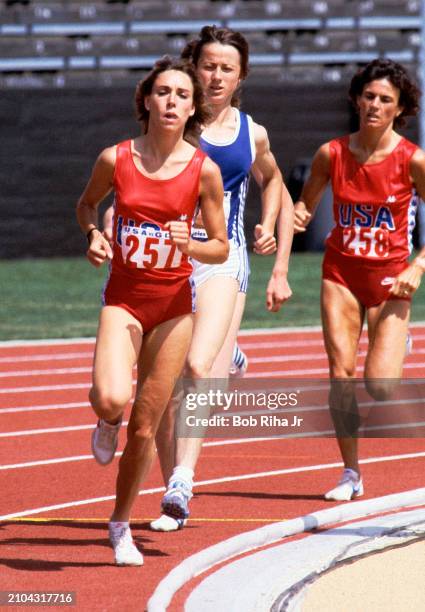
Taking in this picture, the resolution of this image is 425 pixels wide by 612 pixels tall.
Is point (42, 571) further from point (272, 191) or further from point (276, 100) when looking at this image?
point (276, 100)

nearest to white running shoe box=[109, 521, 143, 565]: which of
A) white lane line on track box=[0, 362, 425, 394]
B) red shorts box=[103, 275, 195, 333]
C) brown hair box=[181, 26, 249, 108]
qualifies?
red shorts box=[103, 275, 195, 333]

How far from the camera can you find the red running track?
5.38 metres

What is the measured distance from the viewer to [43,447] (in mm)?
8742

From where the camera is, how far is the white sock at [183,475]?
6.14 m

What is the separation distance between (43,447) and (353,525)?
3.02 metres

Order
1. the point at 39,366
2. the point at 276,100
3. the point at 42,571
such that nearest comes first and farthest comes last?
1. the point at 42,571
2. the point at 39,366
3. the point at 276,100

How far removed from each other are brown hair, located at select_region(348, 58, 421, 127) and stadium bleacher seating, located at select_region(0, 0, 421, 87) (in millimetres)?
22131

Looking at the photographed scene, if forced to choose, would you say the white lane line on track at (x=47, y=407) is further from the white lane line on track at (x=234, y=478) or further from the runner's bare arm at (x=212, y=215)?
the runner's bare arm at (x=212, y=215)

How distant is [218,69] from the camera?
6629 millimetres

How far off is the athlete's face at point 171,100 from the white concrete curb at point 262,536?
167 cm

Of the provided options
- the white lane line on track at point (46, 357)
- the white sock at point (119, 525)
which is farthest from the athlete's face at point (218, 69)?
the white lane line on track at point (46, 357)

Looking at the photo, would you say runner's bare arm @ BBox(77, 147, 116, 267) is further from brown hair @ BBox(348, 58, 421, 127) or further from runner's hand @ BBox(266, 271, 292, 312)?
brown hair @ BBox(348, 58, 421, 127)

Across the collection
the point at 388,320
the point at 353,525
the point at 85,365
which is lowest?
the point at 85,365

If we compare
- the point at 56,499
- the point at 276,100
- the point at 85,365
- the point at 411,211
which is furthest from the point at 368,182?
the point at 276,100
